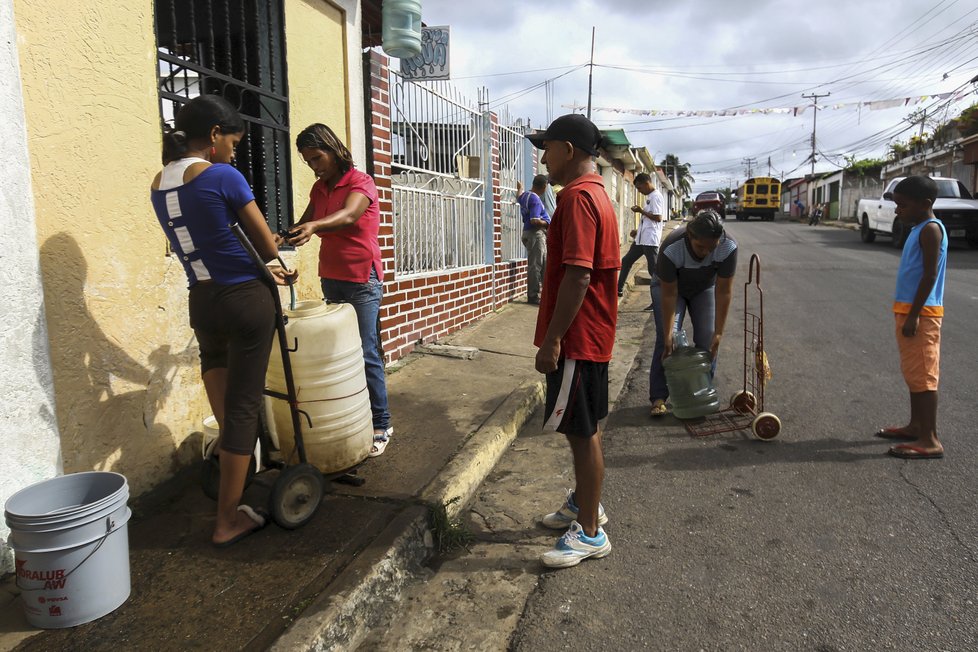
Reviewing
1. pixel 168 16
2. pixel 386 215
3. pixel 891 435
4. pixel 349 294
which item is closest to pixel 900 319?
pixel 891 435

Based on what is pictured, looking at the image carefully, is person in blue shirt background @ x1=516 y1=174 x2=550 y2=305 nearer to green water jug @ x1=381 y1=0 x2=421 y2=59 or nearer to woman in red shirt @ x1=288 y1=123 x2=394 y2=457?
green water jug @ x1=381 y1=0 x2=421 y2=59

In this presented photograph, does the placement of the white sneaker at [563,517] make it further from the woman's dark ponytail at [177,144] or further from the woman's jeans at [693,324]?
the woman's dark ponytail at [177,144]

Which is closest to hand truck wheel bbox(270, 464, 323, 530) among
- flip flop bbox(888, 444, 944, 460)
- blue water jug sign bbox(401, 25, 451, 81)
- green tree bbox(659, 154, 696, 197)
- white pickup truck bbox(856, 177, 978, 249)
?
flip flop bbox(888, 444, 944, 460)

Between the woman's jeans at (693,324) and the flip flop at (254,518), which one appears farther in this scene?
the woman's jeans at (693,324)

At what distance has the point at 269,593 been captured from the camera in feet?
8.30

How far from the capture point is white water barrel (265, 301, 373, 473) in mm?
3213

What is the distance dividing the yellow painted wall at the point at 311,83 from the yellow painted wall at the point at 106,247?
3.86 feet

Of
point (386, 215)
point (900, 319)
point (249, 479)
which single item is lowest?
point (249, 479)

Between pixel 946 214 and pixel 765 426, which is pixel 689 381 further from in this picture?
pixel 946 214

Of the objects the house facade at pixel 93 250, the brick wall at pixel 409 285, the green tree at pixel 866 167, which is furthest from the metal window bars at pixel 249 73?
the green tree at pixel 866 167

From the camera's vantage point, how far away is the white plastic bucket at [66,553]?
220 cm

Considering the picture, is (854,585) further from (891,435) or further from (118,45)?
(118,45)

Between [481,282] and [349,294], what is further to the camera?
[481,282]

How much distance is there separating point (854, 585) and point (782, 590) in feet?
0.98
